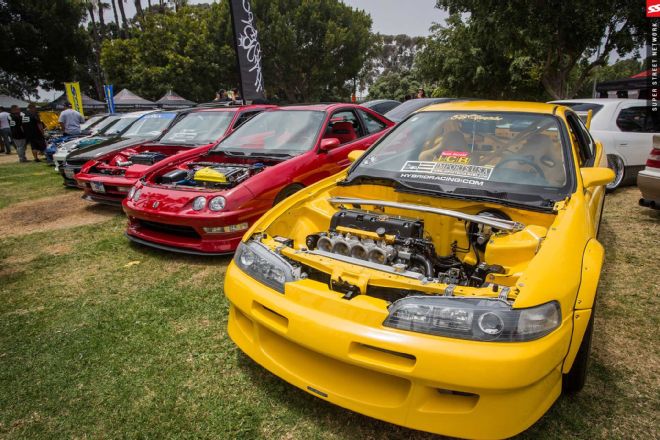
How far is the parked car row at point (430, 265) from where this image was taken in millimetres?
1607

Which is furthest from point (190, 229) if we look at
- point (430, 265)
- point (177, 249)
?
point (430, 265)

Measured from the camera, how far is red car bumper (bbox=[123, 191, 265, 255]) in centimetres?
384

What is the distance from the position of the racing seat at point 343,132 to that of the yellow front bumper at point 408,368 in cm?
364

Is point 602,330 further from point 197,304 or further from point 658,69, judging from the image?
point 658,69

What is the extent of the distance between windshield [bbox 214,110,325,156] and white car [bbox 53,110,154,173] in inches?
195

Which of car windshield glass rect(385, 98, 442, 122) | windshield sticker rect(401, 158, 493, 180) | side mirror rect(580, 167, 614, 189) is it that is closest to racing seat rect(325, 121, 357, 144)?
windshield sticker rect(401, 158, 493, 180)

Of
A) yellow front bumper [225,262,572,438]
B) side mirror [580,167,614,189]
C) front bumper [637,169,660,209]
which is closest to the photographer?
yellow front bumper [225,262,572,438]

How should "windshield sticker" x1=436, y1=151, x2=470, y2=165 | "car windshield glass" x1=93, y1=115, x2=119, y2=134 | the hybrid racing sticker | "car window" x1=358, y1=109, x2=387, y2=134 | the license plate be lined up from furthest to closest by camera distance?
"car windshield glass" x1=93, y1=115, x2=119, y2=134
the license plate
"car window" x1=358, y1=109, x2=387, y2=134
"windshield sticker" x1=436, y1=151, x2=470, y2=165
the hybrid racing sticker

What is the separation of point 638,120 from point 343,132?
4747 millimetres

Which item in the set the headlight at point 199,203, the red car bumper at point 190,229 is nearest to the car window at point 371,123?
the red car bumper at point 190,229

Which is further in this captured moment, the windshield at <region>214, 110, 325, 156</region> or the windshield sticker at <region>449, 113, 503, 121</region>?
the windshield at <region>214, 110, 325, 156</region>

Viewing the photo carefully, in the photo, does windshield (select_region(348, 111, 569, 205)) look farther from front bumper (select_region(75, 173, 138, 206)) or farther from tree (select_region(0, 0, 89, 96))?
tree (select_region(0, 0, 89, 96))

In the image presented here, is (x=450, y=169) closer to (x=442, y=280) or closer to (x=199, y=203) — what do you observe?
(x=442, y=280)

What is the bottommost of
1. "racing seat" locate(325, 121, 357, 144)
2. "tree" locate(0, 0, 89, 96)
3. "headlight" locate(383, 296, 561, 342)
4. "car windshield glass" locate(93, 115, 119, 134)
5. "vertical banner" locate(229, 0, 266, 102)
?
"headlight" locate(383, 296, 561, 342)
